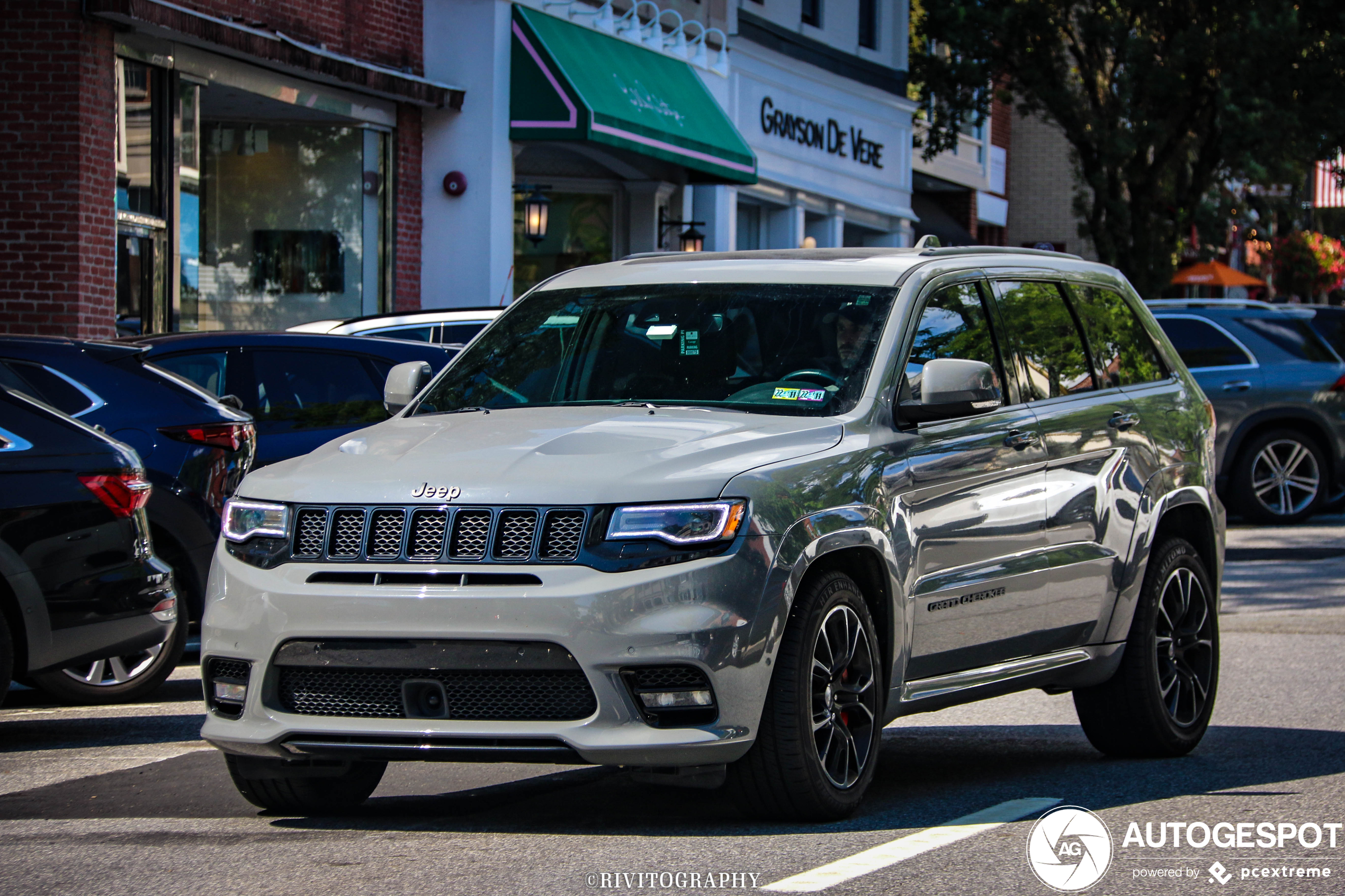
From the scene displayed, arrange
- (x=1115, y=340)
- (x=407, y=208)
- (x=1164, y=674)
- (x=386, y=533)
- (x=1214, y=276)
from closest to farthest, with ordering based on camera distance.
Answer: (x=386, y=533), (x=1164, y=674), (x=1115, y=340), (x=407, y=208), (x=1214, y=276)

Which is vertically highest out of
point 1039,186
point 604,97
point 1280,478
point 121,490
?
point 1039,186

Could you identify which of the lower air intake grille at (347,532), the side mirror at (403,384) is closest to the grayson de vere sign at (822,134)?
the side mirror at (403,384)

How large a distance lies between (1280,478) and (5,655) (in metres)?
13.7

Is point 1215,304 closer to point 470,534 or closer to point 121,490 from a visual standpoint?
point 121,490

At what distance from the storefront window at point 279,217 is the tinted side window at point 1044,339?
12.3m

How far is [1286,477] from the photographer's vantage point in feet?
60.5

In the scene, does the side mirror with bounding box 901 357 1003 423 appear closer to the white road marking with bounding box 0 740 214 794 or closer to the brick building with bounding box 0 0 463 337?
the white road marking with bounding box 0 740 214 794

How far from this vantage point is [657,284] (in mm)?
7004

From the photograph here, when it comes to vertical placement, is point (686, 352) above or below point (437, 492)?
above

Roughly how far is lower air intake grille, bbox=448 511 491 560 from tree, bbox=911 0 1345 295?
2643 cm

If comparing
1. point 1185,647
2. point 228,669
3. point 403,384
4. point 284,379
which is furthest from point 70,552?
point 1185,647

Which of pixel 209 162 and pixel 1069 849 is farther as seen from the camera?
pixel 209 162

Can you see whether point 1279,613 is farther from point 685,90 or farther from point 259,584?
point 685,90

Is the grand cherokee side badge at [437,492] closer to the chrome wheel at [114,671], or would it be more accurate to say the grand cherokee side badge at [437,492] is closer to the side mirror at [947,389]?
the side mirror at [947,389]
